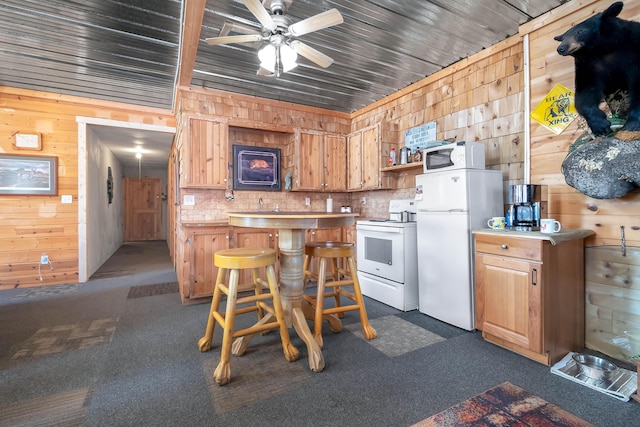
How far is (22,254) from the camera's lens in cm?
422

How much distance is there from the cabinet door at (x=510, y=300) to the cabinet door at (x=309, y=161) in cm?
252

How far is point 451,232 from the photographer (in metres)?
2.71

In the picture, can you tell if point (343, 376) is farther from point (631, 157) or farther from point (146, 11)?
point (146, 11)

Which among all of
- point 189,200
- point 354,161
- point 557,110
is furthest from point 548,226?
point 189,200

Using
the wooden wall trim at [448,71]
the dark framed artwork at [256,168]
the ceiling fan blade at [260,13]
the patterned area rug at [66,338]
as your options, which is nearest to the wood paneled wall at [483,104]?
the wooden wall trim at [448,71]

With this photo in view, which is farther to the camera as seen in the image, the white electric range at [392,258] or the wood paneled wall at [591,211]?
the white electric range at [392,258]

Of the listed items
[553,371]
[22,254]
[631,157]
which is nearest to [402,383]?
[553,371]

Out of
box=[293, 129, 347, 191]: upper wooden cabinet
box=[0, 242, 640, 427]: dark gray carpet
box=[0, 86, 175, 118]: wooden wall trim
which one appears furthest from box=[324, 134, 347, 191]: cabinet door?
box=[0, 86, 175, 118]: wooden wall trim

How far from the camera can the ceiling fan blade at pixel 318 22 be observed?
2035 millimetres

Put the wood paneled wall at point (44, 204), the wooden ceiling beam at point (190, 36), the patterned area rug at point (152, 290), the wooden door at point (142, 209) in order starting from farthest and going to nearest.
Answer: the wooden door at point (142, 209) → the wood paneled wall at point (44, 204) → the patterned area rug at point (152, 290) → the wooden ceiling beam at point (190, 36)

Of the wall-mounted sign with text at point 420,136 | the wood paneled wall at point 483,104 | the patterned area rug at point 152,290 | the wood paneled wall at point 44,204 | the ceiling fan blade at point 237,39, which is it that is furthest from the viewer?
the wood paneled wall at point 44,204

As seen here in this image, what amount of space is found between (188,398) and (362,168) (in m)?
3.36

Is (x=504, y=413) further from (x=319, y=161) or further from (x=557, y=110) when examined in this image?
(x=319, y=161)

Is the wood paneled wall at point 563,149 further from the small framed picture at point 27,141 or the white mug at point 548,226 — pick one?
the small framed picture at point 27,141
